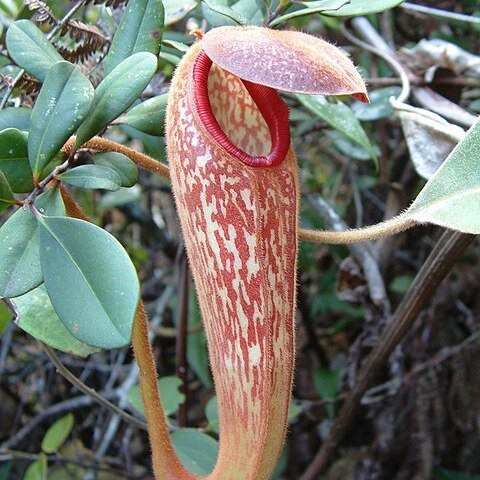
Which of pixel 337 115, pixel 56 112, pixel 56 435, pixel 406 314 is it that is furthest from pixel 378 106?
pixel 56 435

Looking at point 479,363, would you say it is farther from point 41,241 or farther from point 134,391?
point 41,241

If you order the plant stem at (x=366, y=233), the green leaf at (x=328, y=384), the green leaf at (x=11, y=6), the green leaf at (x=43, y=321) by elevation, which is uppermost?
the green leaf at (x=11, y=6)

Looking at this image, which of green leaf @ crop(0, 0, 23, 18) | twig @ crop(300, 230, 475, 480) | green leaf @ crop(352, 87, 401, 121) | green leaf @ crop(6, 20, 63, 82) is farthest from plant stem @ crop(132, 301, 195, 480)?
green leaf @ crop(352, 87, 401, 121)

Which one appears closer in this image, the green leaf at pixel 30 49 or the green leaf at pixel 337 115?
the green leaf at pixel 30 49

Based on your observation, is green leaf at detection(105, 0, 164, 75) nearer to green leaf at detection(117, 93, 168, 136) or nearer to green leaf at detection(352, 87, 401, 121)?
green leaf at detection(117, 93, 168, 136)

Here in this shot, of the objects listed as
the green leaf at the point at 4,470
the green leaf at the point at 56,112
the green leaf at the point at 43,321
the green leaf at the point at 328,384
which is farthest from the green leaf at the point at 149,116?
the green leaf at the point at 4,470

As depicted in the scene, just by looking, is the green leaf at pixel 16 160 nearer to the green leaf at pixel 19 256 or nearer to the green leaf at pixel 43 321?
the green leaf at pixel 19 256

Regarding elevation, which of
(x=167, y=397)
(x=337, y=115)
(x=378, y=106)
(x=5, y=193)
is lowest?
(x=167, y=397)

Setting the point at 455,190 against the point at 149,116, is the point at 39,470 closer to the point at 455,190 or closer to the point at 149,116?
the point at 149,116
